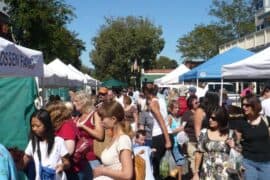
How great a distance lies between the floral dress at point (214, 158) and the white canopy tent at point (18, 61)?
103 inches

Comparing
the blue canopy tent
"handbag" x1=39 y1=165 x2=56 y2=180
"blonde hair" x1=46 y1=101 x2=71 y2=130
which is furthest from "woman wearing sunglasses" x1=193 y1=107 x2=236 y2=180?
the blue canopy tent

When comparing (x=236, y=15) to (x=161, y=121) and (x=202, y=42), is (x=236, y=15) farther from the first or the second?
(x=161, y=121)

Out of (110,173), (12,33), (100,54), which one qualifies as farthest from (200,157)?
(100,54)

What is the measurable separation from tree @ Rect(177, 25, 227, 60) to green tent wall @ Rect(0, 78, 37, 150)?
216 feet

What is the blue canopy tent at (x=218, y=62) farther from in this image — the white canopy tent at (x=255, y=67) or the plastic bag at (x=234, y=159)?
the plastic bag at (x=234, y=159)

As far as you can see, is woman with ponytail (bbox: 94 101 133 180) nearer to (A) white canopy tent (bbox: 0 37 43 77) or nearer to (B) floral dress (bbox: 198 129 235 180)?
(B) floral dress (bbox: 198 129 235 180)

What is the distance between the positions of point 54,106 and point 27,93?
140 cm

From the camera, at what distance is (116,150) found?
14.2 ft

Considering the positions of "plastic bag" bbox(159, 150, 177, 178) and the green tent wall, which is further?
"plastic bag" bbox(159, 150, 177, 178)

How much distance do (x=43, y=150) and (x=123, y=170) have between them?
1096 millimetres

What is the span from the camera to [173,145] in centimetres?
865

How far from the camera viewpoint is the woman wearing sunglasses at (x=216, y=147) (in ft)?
19.9

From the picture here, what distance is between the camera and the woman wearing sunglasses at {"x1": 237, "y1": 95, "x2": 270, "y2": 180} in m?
6.30

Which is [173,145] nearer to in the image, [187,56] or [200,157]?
[200,157]
